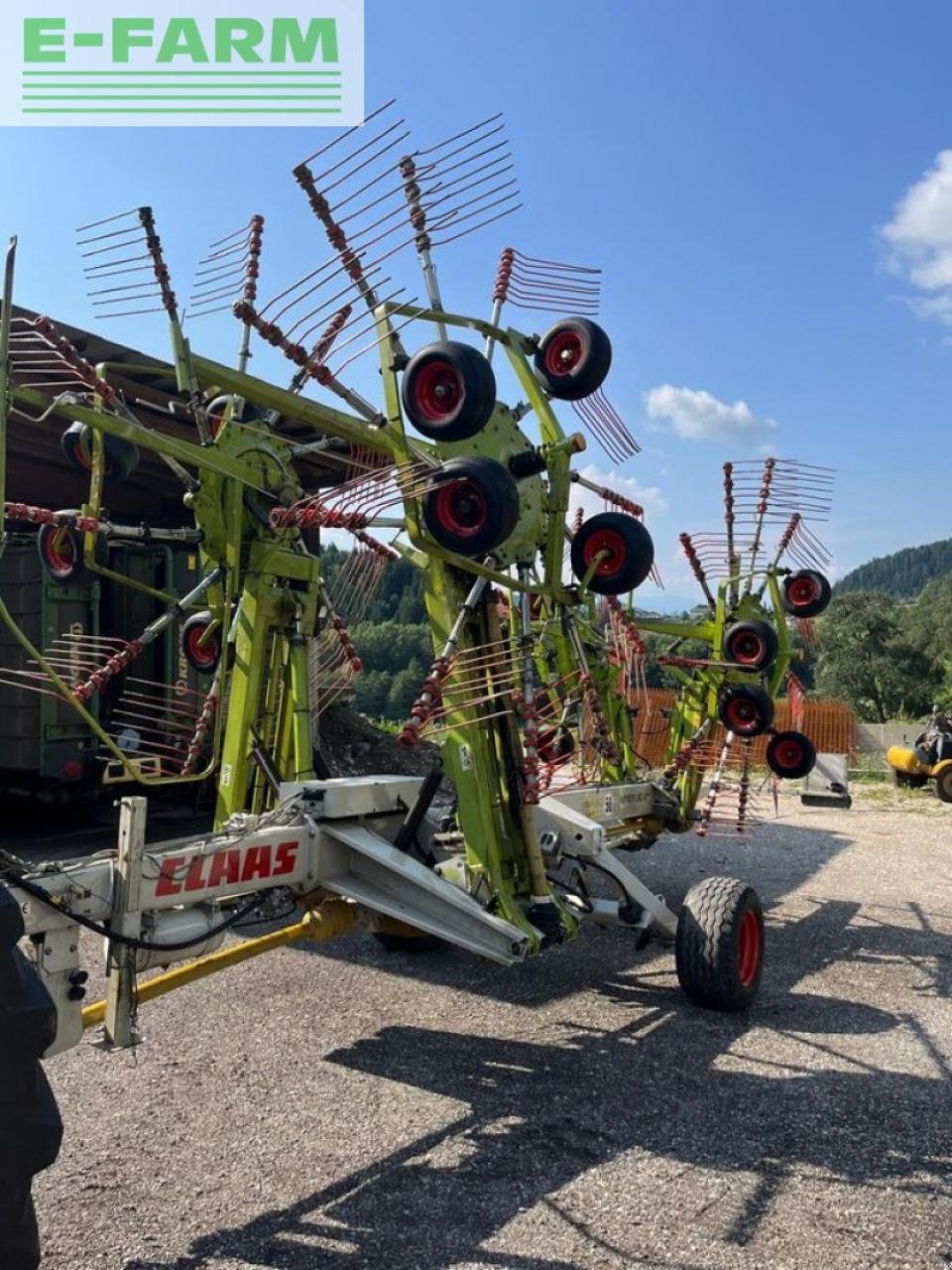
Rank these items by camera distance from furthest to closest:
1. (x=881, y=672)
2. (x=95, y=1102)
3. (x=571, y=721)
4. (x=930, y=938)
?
(x=881, y=672) → (x=930, y=938) → (x=571, y=721) → (x=95, y=1102)

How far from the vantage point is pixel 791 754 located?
972 cm

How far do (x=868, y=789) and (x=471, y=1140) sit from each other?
1675cm

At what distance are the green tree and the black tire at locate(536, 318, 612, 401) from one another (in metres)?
44.1

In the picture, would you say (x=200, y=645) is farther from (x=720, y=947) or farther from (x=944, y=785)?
(x=944, y=785)

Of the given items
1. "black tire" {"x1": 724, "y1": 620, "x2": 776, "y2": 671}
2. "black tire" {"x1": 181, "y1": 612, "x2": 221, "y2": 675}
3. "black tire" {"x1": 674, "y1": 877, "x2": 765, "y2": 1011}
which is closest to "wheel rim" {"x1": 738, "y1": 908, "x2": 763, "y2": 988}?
"black tire" {"x1": 674, "y1": 877, "x2": 765, "y2": 1011}

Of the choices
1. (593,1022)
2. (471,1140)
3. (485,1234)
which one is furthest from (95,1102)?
(593,1022)

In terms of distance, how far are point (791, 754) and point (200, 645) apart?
→ 5383mm

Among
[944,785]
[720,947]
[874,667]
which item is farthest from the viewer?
[874,667]

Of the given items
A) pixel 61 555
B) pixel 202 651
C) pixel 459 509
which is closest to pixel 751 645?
pixel 202 651

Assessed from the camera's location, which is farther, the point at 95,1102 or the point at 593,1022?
the point at 593,1022

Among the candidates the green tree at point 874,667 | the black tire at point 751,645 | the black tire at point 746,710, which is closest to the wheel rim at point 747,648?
the black tire at point 751,645

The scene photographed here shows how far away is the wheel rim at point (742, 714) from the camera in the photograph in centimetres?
944

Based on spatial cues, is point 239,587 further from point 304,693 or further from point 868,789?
point 868,789

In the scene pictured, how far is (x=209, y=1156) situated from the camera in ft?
14.6
